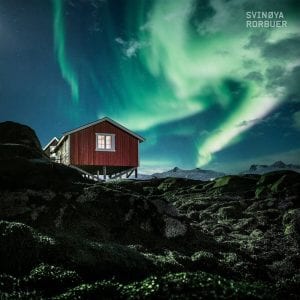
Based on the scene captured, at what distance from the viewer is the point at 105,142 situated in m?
53.8

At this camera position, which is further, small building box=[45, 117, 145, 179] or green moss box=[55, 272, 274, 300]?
small building box=[45, 117, 145, 179]

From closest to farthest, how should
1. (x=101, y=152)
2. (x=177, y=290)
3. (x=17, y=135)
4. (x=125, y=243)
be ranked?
(x=177, y=290)
(x=125, y=243)
(x=17, y=135)
(x=101, y=152)

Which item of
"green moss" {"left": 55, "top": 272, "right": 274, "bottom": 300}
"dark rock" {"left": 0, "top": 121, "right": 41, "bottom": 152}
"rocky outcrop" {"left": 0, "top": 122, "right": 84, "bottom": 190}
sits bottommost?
"green moss" {"left": 55, "top": 272, "right": 274, "bottom": 300}

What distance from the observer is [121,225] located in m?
21.0

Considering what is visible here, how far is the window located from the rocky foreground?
61.8 ft

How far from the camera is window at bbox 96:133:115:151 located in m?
53.5

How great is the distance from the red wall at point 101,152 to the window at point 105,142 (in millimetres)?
424

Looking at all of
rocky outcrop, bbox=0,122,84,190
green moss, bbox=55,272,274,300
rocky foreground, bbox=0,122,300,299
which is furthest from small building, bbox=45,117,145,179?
green moss, bbox=55,272,274,300

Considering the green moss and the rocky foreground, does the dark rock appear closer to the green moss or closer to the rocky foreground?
the rocky foreground

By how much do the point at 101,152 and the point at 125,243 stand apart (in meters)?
34.7

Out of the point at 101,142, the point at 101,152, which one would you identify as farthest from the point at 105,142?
the point at 101,152

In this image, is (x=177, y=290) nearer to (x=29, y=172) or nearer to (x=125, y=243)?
(x=125, y=243)

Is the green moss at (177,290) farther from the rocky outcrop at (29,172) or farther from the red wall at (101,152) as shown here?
the red wall at (101,152)

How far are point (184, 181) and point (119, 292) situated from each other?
45.5m
